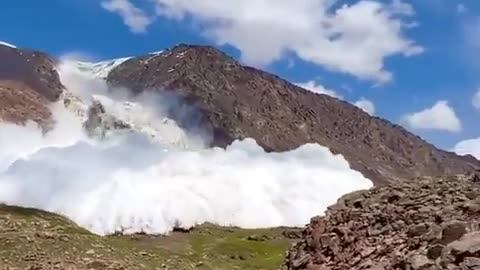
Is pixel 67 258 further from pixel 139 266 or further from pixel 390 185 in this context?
pixel 390 185

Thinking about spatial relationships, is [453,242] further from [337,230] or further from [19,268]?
[19,268]

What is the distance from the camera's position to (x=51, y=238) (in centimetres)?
12250

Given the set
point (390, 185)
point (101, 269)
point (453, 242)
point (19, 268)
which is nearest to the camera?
point (453, 242)

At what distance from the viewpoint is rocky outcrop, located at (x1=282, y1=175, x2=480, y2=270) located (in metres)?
26.7

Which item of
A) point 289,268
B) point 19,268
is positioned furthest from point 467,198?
point 19,268

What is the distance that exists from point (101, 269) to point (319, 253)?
7764cm

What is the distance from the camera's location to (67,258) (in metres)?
110

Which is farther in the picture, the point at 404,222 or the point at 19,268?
the point at 19,268

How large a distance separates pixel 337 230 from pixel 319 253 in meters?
1.26

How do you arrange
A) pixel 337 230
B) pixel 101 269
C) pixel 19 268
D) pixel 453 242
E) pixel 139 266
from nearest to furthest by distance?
pixel 453 242 < pixel 337 230 < pixel 19 268 < pixel 101 269 < pixel 139 266

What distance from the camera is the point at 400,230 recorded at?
104ft

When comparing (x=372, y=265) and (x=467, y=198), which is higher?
(x=467, y=198)

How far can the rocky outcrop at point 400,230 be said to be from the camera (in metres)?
26.7

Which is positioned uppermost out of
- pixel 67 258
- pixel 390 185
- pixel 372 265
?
pixel 67 258
